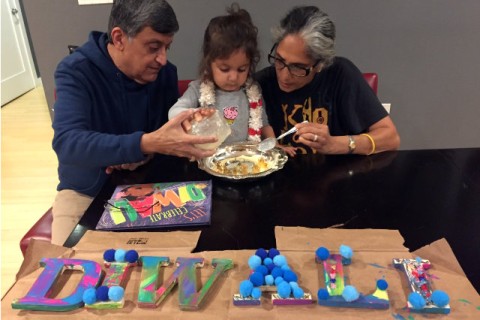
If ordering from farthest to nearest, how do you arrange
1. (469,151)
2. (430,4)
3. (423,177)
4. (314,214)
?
(430,4) < (469,151) < (423,177) < (314,214)

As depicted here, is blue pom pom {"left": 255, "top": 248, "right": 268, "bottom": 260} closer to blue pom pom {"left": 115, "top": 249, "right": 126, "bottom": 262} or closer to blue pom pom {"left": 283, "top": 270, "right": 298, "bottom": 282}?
blue pom pom {"left": 283, "top": 270, "right": 298, "bottom": 282}

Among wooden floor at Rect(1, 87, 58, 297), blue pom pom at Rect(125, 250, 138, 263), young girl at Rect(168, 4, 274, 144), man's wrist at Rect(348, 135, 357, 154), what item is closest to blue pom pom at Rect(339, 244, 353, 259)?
blue pom pom at Rect(125, 250, 138, 263)

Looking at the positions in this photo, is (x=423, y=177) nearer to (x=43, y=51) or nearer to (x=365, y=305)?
(x=365, y=305)

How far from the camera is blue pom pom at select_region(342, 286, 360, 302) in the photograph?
0.75m

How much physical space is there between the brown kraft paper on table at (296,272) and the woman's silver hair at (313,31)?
2.50 ft

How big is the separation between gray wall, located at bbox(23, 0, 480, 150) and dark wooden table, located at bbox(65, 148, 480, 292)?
3.89 ft

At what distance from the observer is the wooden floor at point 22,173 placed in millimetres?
2289

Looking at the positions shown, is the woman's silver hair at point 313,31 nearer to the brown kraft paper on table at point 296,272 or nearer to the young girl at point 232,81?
the young girl at point 232,81

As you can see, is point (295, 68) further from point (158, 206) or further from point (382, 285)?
point (382, 285)

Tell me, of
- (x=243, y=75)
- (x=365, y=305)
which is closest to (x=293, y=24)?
(x=243, y=75)

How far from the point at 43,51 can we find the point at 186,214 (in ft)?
6.17

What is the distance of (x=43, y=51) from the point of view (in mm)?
2398

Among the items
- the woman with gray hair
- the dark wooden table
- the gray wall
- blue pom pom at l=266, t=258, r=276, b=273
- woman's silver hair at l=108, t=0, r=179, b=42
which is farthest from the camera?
the gray wall

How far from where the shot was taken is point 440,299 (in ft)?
2.42
